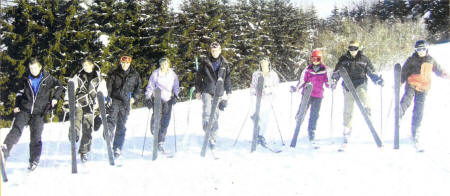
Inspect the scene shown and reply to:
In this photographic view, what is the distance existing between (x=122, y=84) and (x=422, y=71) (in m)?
Answer: 5.29

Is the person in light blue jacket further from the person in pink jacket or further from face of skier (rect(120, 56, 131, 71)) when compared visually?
the person in pink jacket

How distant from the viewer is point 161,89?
6.59 meters

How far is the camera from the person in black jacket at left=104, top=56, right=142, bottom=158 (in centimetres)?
629

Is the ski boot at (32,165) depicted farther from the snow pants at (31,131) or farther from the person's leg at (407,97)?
the person's leg at (407,97)

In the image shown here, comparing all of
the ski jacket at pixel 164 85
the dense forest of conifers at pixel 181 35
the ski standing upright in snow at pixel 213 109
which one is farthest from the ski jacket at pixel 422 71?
the dense forest of conifers at pixel 181 35

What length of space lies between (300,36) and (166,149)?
3814cm

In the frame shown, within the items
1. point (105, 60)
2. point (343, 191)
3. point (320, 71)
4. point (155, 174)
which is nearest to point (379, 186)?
point (343, 191)

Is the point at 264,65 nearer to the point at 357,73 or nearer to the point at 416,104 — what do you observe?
the point at 357,73

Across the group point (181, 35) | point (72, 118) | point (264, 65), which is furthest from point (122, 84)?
point (181, 35)

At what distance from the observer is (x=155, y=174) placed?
5590 millimetres

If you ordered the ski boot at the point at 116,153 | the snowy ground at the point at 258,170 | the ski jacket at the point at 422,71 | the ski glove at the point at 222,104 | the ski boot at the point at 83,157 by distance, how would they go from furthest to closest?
the ski glove at the point at 222,104 → the ski boot at the point at 116,153 → the ski jacket at the point at 422,71 → the ski boot at the point at 83,157 → the snowy ground at the point at 258,170

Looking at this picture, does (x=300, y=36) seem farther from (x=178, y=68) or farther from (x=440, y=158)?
(x=440, y=158)

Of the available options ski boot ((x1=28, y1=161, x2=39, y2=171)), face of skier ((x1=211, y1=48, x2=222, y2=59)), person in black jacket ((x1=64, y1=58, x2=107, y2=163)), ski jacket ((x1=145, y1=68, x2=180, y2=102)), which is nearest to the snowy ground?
ski boot ((x1=28, y1=161, x2=39, y2=171))

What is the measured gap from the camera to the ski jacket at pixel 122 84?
6297 mm
